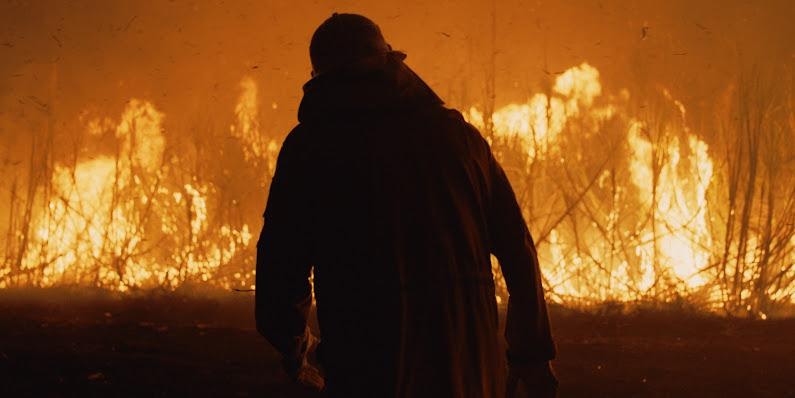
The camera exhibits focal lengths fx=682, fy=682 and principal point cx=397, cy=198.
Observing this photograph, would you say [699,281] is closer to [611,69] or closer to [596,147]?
[596,147]

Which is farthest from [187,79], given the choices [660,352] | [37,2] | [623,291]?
[660,352]

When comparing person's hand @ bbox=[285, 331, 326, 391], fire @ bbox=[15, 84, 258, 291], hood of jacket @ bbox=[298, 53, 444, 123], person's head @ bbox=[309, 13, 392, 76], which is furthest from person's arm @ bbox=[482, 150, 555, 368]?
fire @ bbox=[15, 84, 258, 291]

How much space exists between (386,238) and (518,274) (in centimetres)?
34

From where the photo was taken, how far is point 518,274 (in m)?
1.53

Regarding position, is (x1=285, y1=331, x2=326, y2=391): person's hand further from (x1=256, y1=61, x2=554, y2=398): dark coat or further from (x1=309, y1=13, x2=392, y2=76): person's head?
(x1=309, y1=13, x2=392, y2=76): person's head

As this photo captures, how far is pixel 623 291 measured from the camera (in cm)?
492

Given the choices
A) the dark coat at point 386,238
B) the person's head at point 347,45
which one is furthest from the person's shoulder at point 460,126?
the person's head at point 347,45

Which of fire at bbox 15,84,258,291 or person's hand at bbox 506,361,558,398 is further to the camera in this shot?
fire at bbox 15,84,258,291

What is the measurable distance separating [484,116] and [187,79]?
2.64 m

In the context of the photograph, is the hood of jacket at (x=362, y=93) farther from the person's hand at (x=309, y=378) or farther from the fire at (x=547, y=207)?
the fire at (x=547, y=207)

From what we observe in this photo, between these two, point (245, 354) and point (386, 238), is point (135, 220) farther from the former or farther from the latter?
point (386, 238)

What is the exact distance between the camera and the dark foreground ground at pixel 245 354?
10.6ft

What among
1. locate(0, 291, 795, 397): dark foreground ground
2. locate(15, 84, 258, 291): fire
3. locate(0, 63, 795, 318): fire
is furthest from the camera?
locate(15, 84, 258, 291): fire

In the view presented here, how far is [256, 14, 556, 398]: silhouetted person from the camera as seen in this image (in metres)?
1.39
